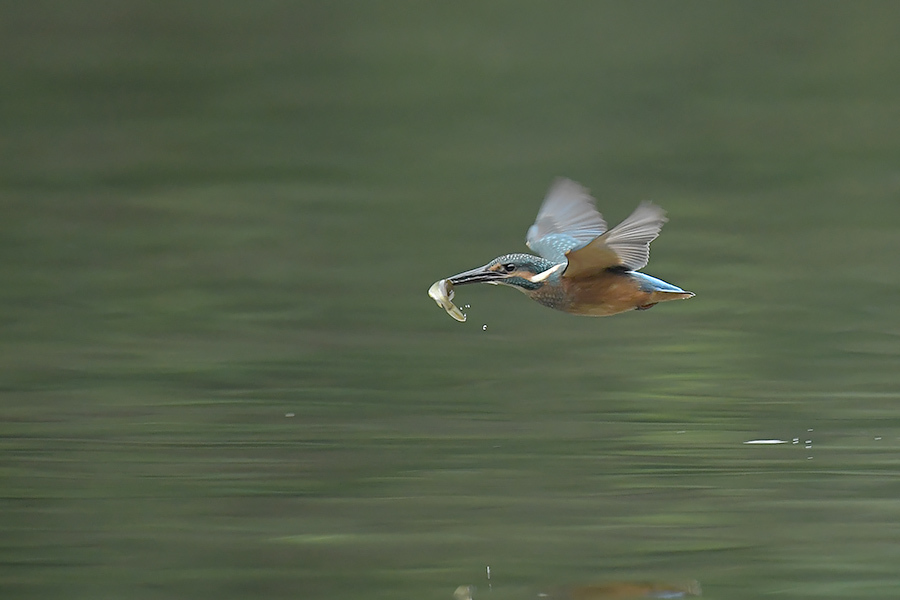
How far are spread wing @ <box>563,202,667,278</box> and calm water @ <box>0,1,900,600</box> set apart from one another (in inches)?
24.4

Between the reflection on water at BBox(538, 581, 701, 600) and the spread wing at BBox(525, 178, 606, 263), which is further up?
the spread wing at BBox(525, 178, 606, 263)

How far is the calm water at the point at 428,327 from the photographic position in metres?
4.47

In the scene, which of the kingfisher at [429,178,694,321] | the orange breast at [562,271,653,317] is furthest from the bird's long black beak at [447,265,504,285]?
the orange breast at [562,271,653,317]

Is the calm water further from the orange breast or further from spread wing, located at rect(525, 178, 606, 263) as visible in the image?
spread wing, located at rect(525, 178, 606, 263)

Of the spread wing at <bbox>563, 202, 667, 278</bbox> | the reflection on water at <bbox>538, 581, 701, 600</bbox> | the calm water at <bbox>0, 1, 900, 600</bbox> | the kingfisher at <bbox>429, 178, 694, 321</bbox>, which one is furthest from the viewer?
→ the kingfisher at <bbox>429, 178, 694, 321</bbox>

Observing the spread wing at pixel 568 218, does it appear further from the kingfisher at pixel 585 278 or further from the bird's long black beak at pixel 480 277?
the bird's long black beak at pixel 480 277

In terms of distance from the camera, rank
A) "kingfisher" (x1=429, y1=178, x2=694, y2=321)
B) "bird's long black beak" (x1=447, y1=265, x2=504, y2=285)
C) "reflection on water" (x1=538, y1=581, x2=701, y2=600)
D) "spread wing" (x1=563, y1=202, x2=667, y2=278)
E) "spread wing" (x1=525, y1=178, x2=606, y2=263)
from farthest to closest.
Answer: "spread wing" (x1=525, y1=178, x2=606, y2=263) < "bird's long black beak" (x1=447, y1=265, x2=504, y2=285) < "kingfisher" (x1=429, y1=178, x2=694, y2=321) < "spread wing" (x1=563, y1=202, x2=667, y2=278) < "reflection on water" (x1=538, y1=581, x2=701, y2=600)

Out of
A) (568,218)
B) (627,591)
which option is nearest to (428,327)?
(568,218)

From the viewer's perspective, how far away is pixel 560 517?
4.68m

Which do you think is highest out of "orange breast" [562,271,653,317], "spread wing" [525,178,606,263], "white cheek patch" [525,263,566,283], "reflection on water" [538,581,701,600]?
"spread wing" [525,178,606,263]

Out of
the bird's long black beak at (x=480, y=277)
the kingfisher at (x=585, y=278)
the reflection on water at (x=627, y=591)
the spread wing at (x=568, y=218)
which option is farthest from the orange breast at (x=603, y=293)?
the reflection on water at (x=627, y=591)

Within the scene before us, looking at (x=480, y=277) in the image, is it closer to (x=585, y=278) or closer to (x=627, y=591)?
(x=585, y=278)

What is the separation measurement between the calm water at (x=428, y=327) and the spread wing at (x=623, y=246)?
2.04 ft

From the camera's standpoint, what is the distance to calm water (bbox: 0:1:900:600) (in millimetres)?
4469
